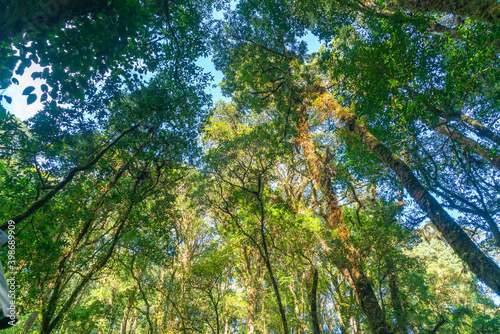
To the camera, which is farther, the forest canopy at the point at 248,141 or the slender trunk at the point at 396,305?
the slender trunk at the point at 396,305

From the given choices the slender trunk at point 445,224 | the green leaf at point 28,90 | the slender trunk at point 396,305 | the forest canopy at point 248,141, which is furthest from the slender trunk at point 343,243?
the green leaf at point 28,90

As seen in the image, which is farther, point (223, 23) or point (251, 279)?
point (251, 279)

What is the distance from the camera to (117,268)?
7.19m

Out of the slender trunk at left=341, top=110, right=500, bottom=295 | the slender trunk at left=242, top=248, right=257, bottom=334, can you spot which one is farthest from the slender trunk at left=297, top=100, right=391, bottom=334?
the slender trunk at left=242, top=248, right=257, bottom=334

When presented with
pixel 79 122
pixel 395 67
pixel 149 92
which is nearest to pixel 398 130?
pixel 395 67

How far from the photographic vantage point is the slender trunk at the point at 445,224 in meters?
3.39

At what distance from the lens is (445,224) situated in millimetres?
4055

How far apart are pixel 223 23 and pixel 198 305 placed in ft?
35.7

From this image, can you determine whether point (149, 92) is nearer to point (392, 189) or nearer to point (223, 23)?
point (223, 23)

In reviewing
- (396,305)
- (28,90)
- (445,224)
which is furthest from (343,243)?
(28,90)

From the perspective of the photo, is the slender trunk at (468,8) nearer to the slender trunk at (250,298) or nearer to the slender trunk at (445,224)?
the slender trunk at (445,224)

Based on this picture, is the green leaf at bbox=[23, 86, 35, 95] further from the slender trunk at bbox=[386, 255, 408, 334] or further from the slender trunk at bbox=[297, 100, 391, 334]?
the slender trunk at bbox=[386, 255, 408, 334]

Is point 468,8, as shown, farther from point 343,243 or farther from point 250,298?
point 250,298

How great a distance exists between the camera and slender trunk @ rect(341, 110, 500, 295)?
11.1 ft
